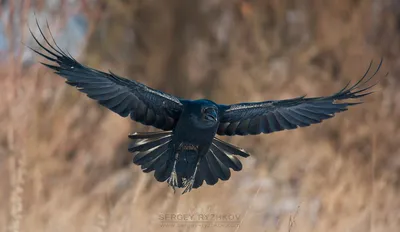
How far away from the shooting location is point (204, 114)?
102cm

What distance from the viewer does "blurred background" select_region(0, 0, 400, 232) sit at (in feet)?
5.36

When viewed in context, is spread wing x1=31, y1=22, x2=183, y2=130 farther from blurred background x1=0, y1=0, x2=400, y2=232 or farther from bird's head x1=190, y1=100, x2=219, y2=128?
blurred background x1=0, y1=0, x2=400, y2=232

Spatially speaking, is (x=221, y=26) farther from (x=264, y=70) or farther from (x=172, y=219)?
(x=172, y=219)

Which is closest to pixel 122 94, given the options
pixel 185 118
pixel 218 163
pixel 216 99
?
pixel 185 118

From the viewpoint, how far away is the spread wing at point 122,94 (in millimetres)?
1011

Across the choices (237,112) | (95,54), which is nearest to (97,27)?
(95,54)

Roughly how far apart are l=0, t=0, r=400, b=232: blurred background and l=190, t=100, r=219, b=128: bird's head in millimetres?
323

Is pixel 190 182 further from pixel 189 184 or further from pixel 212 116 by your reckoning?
pixel 212 116

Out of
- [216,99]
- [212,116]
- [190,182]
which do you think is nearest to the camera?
[212,116]

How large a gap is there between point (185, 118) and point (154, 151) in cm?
12

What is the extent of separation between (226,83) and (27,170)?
83 centimetres

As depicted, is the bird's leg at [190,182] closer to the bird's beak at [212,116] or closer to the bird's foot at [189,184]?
the bird's foot at [189,184]

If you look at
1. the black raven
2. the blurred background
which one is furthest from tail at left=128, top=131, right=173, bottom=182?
the blurred background

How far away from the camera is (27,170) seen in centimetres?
174
